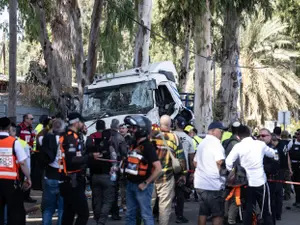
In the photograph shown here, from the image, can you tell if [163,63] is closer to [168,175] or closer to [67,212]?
[168,175]

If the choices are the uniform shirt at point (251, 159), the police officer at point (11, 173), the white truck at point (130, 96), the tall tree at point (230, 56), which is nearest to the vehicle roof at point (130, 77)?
the white truck at point (130, 96)

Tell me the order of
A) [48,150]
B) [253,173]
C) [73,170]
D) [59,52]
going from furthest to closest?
[59,52]
[48,150]
[253,173]
[73,170]

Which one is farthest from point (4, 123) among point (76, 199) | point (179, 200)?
point (179, 200)

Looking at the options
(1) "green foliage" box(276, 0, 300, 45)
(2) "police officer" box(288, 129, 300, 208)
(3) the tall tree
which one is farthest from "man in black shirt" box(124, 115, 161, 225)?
(1) "green foliage" box(276, 0, 300, 45)

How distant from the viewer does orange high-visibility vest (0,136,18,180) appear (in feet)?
25.7

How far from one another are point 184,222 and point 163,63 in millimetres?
8257

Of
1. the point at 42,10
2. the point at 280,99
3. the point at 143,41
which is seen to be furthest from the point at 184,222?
the point at 280,99

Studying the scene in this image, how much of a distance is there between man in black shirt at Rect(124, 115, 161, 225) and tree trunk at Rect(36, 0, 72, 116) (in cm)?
892

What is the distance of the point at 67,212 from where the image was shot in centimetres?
799

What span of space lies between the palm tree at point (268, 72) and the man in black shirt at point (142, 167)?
1432 inches

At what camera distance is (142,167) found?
7523mm

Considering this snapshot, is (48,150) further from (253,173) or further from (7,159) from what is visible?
(253,173)

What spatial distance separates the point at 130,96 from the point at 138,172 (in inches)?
357

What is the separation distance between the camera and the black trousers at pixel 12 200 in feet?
25.8
